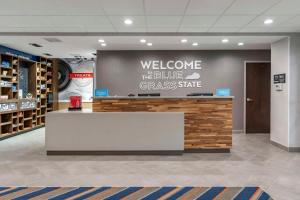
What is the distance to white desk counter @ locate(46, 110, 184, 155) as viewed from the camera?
580cm

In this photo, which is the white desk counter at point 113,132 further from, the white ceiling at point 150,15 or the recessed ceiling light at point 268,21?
the recessed ceiling light at point 268,21

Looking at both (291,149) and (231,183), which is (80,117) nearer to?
(231,183)

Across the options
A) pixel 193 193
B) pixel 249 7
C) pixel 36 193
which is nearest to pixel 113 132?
pixel 36 193

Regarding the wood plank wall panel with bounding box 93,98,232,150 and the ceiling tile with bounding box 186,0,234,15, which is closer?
the ceiling tile with bounding box 186,0,234,15

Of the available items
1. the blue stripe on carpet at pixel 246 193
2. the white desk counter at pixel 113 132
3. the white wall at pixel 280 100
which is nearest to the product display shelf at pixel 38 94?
the white desk counter at pixel 113 132

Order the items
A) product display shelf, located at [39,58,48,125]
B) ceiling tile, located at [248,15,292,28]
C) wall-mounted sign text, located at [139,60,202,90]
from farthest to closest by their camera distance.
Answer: product display shelf, located at [39,58,48,125], wall-mounted sign text, located at [139,60,202,90], ceiling tile, located at [248,15,292,28]

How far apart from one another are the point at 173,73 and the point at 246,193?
590cm

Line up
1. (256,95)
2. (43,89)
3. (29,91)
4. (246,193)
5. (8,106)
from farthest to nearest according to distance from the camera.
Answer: (43,89) → (29,91) → (256,95) → (8,106) → (246,193)

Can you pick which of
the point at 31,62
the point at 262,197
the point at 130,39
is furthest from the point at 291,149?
the point at 31,62

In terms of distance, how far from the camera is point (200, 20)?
18.2 ft

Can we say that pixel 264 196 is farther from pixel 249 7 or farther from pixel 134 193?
pixel 249 7

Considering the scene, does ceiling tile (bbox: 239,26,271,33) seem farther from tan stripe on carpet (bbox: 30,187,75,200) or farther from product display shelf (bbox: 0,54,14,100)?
product display shelf (bbox: 0,54,14,100)

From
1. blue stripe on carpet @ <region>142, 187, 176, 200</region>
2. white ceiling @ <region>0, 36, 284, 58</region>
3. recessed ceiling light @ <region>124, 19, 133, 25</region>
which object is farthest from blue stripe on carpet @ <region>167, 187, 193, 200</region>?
white ceiling @ <region>0, 36, 284, 58</region>

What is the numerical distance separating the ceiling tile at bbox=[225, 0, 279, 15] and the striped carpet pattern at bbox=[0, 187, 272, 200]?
284cm
